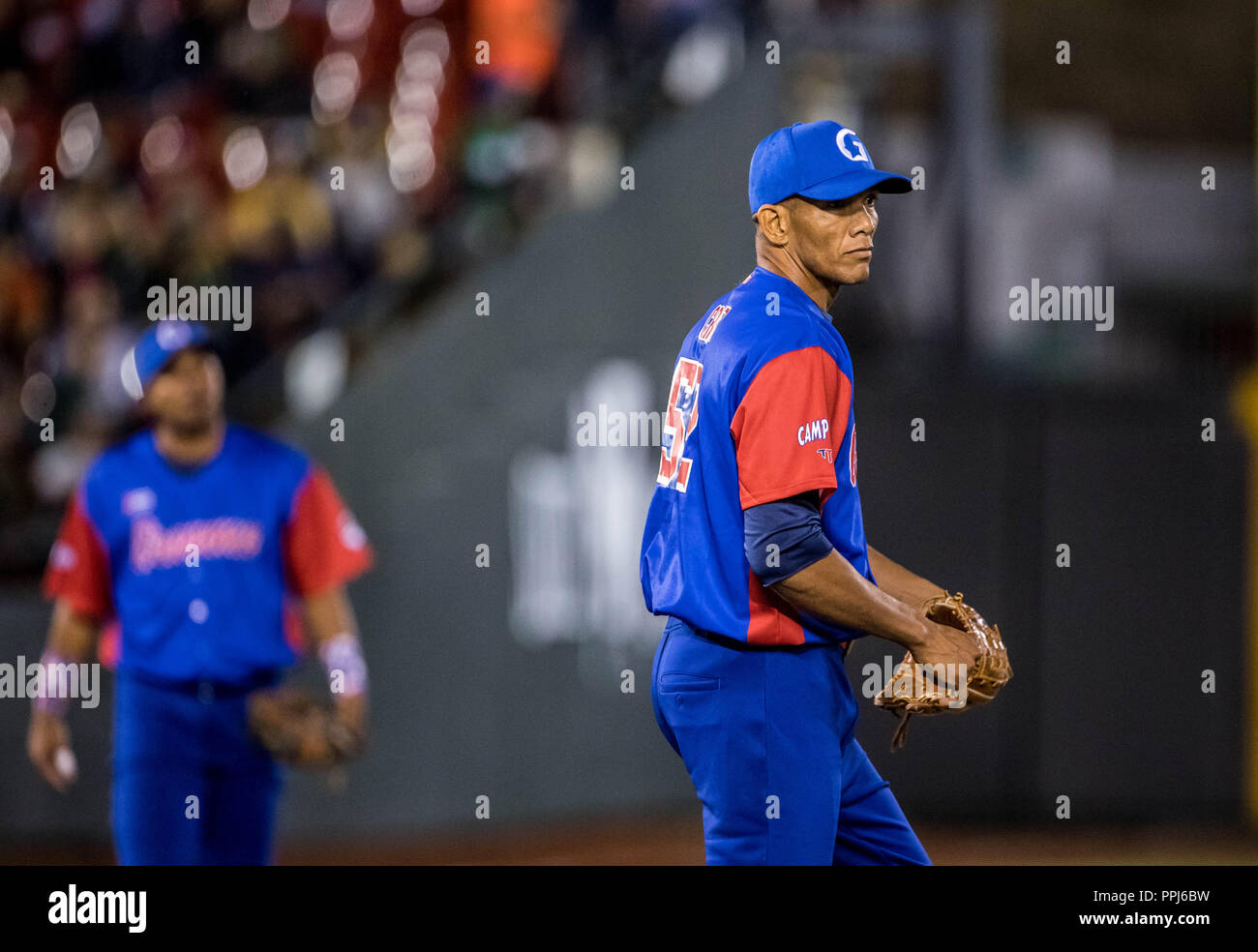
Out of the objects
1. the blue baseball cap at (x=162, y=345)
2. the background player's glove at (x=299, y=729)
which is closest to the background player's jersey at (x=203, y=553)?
the background player's glove at (x=299, y=729)

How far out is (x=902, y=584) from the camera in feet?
14.6

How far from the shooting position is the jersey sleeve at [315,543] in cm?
591

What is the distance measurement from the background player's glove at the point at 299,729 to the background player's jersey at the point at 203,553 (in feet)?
0.41

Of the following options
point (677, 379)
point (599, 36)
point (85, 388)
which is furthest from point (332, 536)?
point (599, 36)

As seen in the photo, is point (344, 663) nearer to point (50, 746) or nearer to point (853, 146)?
point (50, 746)

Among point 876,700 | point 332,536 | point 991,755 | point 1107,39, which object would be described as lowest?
point 991,755

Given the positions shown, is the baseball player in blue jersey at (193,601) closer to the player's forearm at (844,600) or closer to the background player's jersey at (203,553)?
the background player's jersey at (203,553)

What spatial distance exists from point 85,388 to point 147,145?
7.97 feet

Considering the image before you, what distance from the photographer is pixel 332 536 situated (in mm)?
5977

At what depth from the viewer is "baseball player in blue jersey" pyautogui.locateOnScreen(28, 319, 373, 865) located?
5.54 m

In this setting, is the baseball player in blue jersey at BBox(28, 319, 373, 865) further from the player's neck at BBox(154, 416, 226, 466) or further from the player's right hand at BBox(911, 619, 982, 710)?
the player's right hand at BBox(911, 619, 982, 710)

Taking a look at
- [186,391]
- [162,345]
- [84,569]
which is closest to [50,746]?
[84,569]

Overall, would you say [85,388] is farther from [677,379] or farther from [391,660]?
[677,379]

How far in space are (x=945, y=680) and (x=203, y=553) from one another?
106 inches
